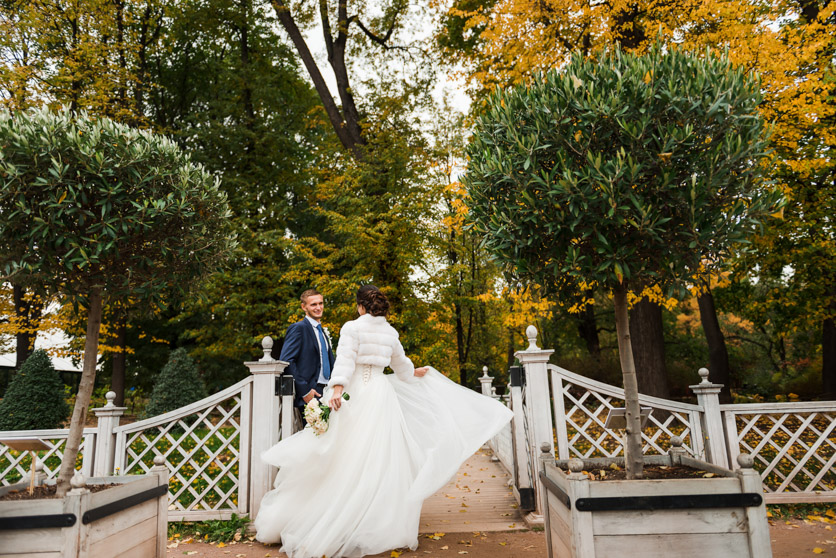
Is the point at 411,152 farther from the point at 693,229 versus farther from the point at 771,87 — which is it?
the point at 693,229

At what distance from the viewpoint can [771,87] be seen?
682 cm

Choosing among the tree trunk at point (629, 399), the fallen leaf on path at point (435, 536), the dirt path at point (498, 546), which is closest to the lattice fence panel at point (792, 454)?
the dirt path at point (498, 546)

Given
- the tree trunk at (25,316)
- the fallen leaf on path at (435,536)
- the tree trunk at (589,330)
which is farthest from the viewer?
the tree trunk at (589,330)

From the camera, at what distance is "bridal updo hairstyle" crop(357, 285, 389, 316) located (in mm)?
4598

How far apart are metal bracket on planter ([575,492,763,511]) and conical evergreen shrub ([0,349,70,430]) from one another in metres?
11.5

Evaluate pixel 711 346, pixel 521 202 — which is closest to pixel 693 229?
pixel 521 202

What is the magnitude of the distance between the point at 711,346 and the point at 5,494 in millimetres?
14607

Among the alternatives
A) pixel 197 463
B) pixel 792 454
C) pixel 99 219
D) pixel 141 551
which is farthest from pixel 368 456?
pixel 792 454

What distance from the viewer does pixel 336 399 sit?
4199 mm

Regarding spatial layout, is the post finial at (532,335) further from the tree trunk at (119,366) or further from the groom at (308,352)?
the tree trunk at (119,366)

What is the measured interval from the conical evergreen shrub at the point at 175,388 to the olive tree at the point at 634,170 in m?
9.59

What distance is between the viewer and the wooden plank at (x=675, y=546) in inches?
101

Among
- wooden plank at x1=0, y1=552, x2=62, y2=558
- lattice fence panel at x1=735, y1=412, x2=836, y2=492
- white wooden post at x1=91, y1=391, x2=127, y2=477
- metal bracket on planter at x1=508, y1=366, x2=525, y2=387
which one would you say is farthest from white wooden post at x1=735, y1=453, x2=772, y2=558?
white wooden post at x1=91, y1=391, x2=127, y2=477

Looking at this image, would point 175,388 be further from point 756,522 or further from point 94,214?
point 756,522
